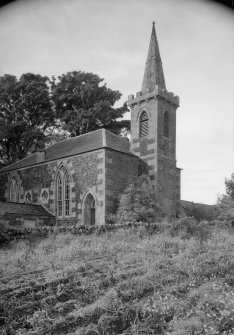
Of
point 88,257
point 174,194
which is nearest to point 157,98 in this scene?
point 174,194

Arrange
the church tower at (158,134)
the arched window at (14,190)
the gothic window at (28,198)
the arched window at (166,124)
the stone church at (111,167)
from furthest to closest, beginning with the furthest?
the arched window at (14,190), the gothic window at (28,198), the arched window at (166,124), the church tower at (158,134), the stone church at (111,167)

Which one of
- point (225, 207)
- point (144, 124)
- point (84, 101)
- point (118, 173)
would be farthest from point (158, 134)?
point (84, 101)

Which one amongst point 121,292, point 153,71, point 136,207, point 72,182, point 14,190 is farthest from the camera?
point 14,190

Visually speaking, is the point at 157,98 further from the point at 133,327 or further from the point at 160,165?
the point at 133,327

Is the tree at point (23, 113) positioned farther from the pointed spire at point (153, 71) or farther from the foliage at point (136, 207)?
the foliage at point (136, 207)

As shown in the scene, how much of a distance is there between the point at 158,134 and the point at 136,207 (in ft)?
19.9

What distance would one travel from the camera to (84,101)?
40.6 m

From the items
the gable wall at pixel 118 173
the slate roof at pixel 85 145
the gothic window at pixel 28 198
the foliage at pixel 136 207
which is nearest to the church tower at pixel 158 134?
the gable wall at pixel 118 173

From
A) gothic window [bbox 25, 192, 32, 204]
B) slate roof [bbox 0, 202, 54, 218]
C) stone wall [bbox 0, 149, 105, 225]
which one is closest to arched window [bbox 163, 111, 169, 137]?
stone wall [bbox 0, 149, 105, 225]

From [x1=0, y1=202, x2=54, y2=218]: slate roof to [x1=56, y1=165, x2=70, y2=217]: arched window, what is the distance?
0.88 metres

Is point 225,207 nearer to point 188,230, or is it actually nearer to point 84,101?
point 188,230

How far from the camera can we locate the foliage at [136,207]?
22.5m

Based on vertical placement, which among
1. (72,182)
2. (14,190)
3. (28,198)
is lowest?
(28,198)

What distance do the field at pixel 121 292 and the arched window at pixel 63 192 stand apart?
597 inches
